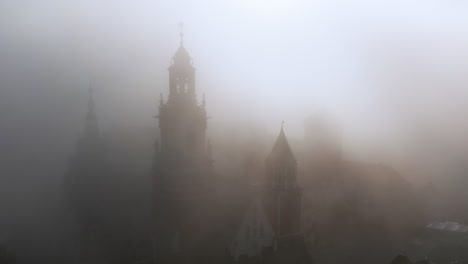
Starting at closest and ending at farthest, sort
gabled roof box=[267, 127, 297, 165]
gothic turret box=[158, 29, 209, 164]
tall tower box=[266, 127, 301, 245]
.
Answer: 1. gothic turret box=[158, 29, 209, 164]
2. tall tower box=[266, 127, 301, 245]
3. gabled roof box=[267, 127, 297, 165]

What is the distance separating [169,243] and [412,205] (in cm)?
3300

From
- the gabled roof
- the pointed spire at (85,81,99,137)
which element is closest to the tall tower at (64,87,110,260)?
the pointed spire at (85,81,99,137)

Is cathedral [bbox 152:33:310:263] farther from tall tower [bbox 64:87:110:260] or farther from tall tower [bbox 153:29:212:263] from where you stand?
tall tower [bbox 64:87:110:260]

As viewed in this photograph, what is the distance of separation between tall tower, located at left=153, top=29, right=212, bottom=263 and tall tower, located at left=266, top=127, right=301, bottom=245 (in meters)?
4.75

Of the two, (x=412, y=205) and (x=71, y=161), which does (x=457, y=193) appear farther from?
(x=71, y=161)

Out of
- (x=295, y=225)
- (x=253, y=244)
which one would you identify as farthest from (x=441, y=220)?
(x=253, y=244)

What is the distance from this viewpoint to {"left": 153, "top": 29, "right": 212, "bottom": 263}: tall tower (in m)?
32.3

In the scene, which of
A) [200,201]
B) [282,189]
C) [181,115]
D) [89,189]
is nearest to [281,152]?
[282,189]

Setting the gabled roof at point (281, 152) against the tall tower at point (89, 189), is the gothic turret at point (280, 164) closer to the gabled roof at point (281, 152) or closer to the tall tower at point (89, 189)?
the gabled roof at point (281, 152)

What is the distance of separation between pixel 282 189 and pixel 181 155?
26.3 feet

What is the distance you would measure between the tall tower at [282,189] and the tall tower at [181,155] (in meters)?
4.75

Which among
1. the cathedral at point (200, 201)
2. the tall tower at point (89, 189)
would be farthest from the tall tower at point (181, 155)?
the tall tower at point (89, 189)

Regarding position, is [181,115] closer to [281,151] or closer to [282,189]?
[281,151]

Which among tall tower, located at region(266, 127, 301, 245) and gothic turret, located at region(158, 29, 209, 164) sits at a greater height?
gothic turret, located at region(158, 29, 209, 164)
